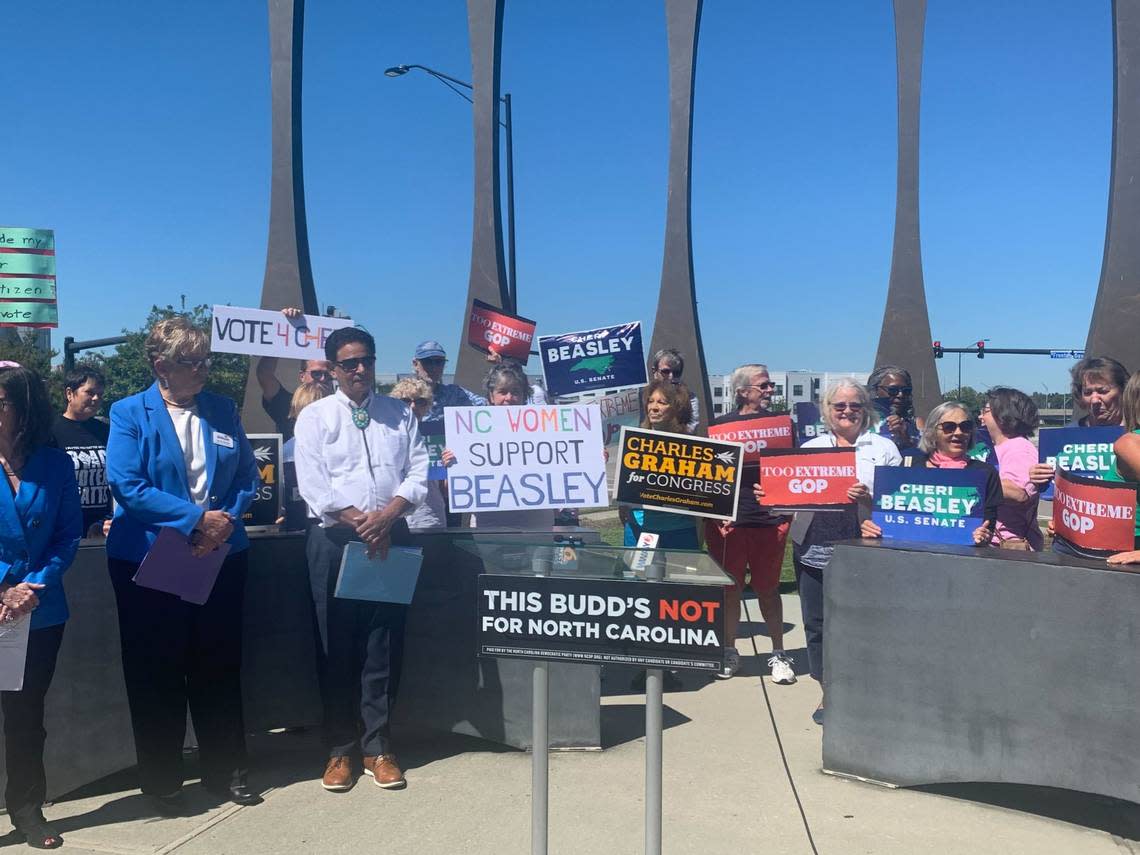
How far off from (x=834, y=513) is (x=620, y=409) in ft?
8.46

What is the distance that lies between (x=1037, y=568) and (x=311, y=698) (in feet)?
11.7

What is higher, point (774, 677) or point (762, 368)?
point (762, 368)

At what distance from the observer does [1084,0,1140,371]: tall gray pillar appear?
47.9 ft

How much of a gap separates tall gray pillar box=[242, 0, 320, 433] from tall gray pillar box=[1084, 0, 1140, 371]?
45.9 ft

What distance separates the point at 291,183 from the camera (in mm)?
18969

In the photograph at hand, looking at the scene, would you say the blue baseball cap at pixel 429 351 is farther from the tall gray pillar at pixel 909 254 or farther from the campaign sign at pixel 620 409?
the tall gray pillar at pixel 909 254

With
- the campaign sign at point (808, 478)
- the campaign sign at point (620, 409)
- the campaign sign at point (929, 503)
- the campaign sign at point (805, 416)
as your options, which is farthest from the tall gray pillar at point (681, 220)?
the campaign sign at point (929, 503)

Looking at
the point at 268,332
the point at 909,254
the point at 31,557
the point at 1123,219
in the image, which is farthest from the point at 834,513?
the point at 909,254

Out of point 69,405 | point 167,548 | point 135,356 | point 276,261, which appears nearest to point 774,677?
point 167,548

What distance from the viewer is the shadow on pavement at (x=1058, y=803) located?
4133 mm

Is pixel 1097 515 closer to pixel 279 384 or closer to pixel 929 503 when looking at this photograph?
pixel 929 503

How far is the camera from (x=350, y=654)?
469cm

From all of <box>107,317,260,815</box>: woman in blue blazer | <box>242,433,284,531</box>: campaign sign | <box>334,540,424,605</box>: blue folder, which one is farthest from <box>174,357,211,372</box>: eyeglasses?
<box>242,433,284,531</box>: campaign sign

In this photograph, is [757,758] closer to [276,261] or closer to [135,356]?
[276,261]
